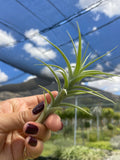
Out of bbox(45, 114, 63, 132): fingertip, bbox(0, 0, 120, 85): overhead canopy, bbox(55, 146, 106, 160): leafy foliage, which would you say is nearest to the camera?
bbox(45, 114, 63, 132): fingertip

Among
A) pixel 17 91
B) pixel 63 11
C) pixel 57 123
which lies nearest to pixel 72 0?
pixel 63 11

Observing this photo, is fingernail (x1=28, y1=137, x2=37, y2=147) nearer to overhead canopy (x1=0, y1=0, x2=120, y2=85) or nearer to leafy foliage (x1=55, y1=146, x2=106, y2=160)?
overhead canopy (x1=0, y1=0, x2=120, y2=85)

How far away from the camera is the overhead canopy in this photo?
2117mm

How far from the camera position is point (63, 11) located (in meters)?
2.17

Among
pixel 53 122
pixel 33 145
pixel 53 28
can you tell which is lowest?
pixel 33 145

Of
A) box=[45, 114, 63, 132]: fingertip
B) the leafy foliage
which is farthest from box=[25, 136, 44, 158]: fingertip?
the leafy foliage

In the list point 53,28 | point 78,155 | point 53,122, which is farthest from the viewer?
point 78,155

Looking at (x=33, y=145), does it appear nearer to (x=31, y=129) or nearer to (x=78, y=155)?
(x=31, y=129)

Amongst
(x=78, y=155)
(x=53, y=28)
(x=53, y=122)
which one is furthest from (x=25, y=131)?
Answer: (x=78, y=155)

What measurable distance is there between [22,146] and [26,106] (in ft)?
0.85

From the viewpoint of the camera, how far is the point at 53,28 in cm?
248

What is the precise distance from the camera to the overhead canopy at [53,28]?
2117 millimetres

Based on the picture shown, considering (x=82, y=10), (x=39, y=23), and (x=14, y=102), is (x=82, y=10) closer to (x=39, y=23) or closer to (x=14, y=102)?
(x=39, y=23)

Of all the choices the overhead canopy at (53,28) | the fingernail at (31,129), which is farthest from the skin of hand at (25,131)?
the overhead canopy at (53,28)
